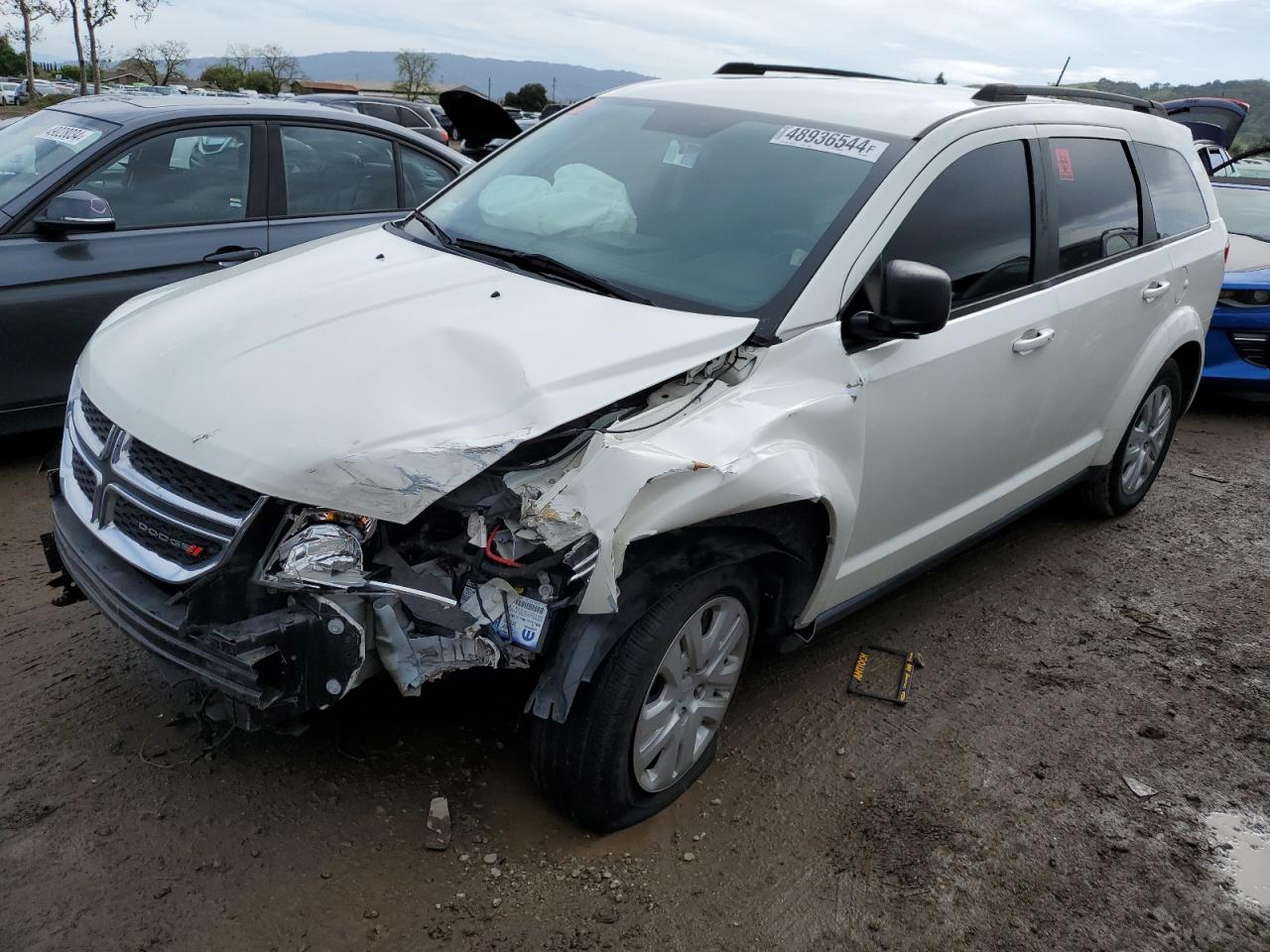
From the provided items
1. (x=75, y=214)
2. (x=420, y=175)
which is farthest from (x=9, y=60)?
(x=75, y=214)

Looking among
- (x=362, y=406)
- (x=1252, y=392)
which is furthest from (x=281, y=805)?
(x=1252, y=392)

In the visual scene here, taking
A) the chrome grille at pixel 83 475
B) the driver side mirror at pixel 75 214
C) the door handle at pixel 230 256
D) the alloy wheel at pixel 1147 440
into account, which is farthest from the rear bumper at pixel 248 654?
the alloy wheel at pixel 1147 440

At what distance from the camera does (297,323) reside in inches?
110

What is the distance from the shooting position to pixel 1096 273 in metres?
4.05

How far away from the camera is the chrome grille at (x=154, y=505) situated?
237cm

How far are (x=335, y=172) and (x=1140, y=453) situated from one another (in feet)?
14.0

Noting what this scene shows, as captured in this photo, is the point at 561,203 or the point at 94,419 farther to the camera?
the point at 561,203

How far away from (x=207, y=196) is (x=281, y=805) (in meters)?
3.38

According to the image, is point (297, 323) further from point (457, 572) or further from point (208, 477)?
point (457, 572)

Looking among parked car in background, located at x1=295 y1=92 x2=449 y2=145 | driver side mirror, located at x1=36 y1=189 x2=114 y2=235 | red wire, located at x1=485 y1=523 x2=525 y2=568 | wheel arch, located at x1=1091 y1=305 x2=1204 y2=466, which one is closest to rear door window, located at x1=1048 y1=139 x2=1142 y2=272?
wheel arch, located at x1=1091 y1=305 x2=1204 y2=466

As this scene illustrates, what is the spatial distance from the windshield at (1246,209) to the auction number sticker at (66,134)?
25.6 feet

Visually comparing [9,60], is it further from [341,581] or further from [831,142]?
[341,581]

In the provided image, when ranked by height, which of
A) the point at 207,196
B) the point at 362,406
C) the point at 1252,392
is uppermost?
the point at 362,406

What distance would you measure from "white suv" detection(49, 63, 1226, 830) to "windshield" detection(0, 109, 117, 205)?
77.5 inches
